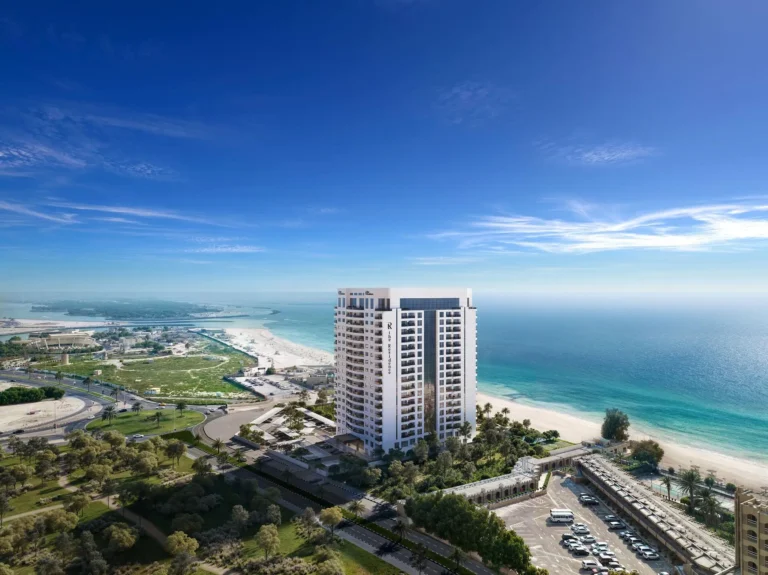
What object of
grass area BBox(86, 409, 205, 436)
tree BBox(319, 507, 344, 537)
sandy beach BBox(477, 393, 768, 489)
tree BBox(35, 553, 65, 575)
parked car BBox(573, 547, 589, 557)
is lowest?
sandy beach BBox(477, 393, 768, 489)

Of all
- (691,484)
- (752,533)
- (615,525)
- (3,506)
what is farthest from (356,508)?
(691,484)

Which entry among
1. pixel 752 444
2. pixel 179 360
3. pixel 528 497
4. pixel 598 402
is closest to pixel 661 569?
pixel 528 497

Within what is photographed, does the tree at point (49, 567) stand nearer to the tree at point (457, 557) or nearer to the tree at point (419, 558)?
the tree at point (419, 558)

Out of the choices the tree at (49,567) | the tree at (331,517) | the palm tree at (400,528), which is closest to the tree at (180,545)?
the tree at (49,567)

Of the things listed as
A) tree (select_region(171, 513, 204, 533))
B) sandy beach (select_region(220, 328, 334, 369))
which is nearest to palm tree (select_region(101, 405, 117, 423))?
tree (select_region(171, 513, 204, 533))

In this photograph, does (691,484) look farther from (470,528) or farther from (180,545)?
(180,545)

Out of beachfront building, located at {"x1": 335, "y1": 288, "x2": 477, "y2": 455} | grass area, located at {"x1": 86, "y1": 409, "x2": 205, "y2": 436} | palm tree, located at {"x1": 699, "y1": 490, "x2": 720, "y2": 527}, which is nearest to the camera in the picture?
palm tree, located at {"x1": 699, "y1": 490, "x2": 720, "y2": 527}

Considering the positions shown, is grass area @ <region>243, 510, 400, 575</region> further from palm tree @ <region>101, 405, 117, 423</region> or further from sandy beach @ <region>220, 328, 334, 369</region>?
sandy beach @ <region>220, 328, 334, 369</region>

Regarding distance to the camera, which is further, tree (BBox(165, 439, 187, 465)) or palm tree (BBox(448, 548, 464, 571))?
tree (BBox(165, 439, 187, 465))

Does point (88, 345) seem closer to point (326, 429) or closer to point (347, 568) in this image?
point (326, 429)
